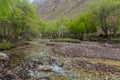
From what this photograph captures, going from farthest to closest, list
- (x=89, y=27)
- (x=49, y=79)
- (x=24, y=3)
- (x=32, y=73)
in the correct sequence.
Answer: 1. (x=89, y=27)
2. (x=24, y=3)
3. (x=32, y=73)
4. (x=49, y=79)

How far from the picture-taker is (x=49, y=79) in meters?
25.6

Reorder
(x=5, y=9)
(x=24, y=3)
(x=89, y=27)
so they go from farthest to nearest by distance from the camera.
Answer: (x=89, y=27), (x=24, y=3), (x=5, y=9)

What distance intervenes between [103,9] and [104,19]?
3949 mm

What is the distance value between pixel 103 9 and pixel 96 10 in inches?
118

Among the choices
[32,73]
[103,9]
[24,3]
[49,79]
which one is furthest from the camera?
[103,9]

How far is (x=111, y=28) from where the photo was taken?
95625mm

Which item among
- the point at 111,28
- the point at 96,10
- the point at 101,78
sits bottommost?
the point at 101,78

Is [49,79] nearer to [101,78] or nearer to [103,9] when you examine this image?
[101,78]

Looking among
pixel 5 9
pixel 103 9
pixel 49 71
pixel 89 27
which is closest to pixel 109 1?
pixel 103 9

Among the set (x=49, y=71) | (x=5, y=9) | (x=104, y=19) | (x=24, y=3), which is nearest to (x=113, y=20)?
(x=104, y=19)

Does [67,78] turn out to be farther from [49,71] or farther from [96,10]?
[96,10]

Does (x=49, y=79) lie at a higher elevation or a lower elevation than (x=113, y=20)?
lower

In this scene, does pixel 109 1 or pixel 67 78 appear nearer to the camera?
pixel 67 78

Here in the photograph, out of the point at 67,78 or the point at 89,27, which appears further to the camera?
the point at 89,27
